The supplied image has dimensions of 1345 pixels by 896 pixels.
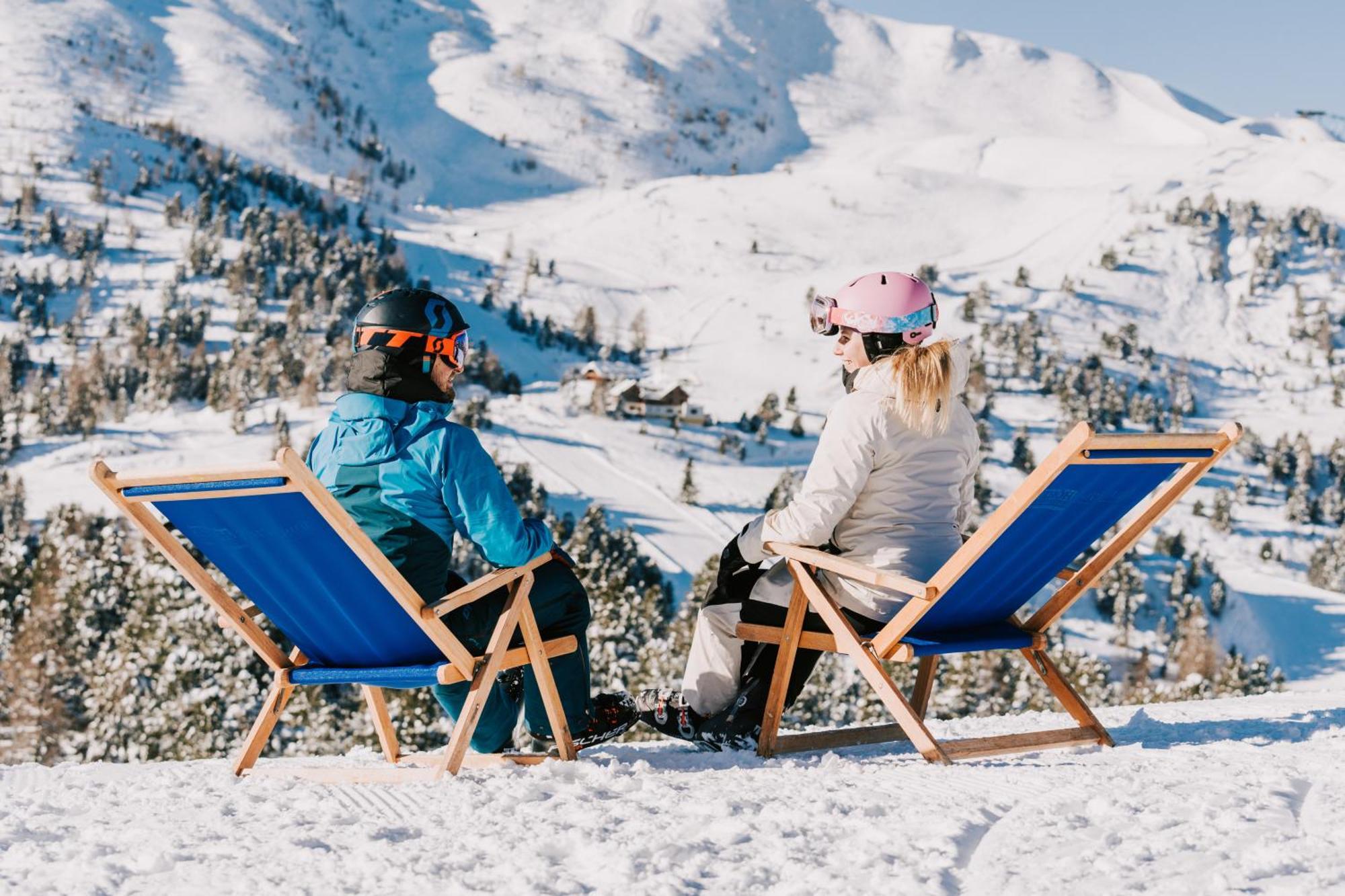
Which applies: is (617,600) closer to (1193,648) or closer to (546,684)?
(546,684)

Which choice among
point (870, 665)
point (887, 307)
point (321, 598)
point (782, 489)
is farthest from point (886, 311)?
point (782, 489)

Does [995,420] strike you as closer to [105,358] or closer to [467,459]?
[105,358]

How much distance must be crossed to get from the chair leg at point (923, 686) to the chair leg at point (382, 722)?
248 cm

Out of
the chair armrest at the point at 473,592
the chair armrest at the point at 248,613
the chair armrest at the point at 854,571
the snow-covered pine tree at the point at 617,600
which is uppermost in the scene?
the chair armrest at the point at 854,571

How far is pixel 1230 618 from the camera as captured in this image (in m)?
79.0

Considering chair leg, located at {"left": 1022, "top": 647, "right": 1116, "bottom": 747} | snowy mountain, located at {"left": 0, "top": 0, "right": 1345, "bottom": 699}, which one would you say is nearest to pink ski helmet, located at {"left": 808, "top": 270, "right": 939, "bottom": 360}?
chair leg, located at {"left": 1022, "top": 647, "right": 1116, "bottom": 747}

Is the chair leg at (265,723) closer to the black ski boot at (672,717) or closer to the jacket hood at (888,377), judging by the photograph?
the black ski boot at (672,717)

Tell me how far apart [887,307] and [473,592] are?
6.77 ft

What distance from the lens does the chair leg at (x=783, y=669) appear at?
199 inches

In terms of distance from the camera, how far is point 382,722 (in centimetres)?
553

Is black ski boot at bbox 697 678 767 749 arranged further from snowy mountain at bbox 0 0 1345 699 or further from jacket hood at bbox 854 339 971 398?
snowy mountain at bbox 0 0 1345 699

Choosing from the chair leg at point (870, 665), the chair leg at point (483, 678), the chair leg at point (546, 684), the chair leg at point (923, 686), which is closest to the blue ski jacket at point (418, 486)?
the chair leg at point (483, 678)

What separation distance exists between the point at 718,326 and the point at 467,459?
128741 mm

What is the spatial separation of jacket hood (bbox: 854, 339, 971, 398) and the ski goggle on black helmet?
1626 mm
